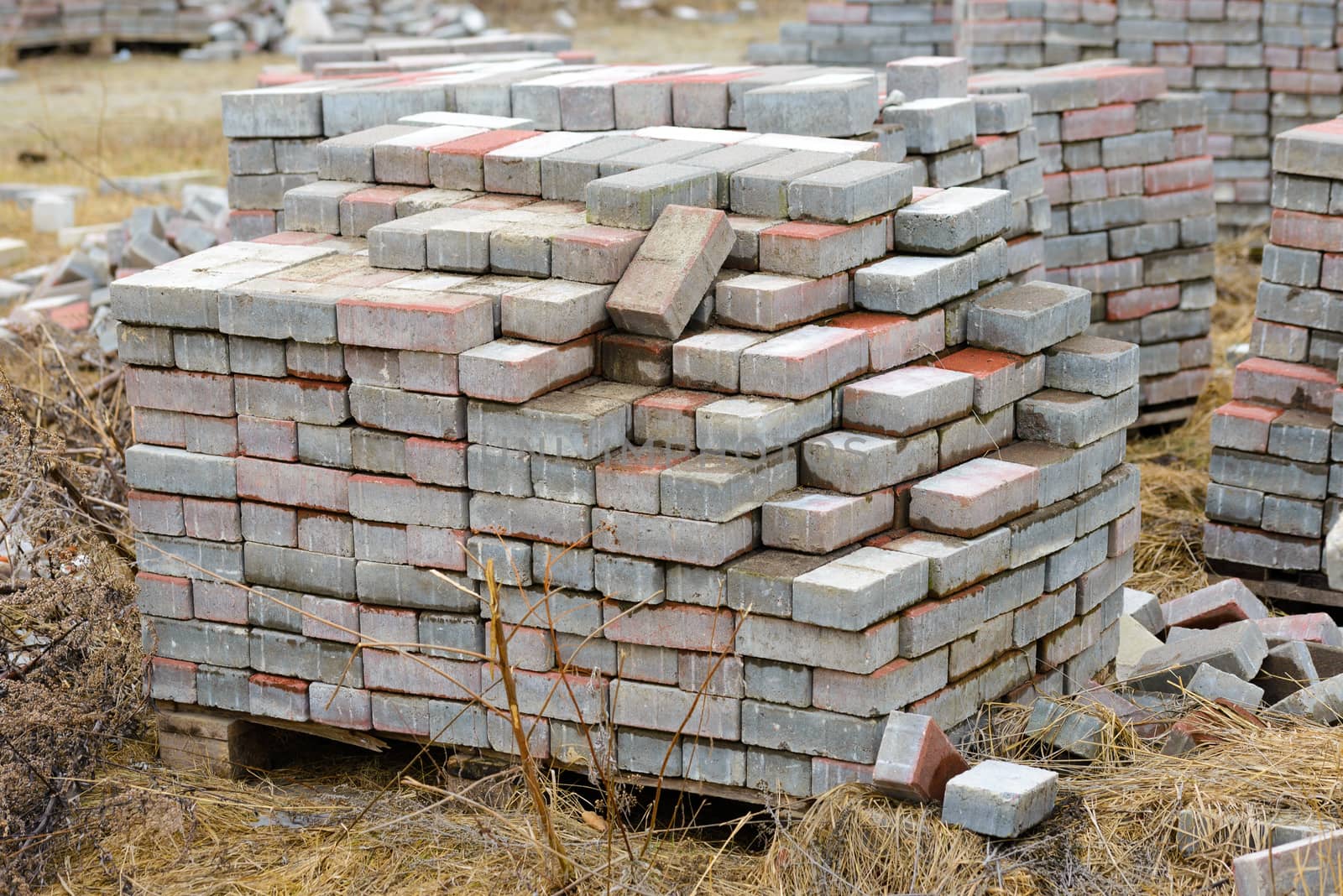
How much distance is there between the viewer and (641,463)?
511cm

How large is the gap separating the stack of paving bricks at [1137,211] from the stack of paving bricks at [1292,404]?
197 cm

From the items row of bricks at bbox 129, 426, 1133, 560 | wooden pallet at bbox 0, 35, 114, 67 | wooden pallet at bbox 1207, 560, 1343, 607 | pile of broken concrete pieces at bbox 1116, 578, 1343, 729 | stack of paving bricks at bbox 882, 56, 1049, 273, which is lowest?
wooden pallet at bbox 1207, 560, 1343, 607

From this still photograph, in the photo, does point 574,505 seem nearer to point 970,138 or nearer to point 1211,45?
point 970,138

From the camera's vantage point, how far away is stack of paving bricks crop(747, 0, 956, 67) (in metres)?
14.8

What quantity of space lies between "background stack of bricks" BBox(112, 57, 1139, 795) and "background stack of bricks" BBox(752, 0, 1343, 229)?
7.57 meters

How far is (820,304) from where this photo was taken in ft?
17.9

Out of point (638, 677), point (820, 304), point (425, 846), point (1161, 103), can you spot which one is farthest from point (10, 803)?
point (1161, 103)

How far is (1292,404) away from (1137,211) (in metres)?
2.37

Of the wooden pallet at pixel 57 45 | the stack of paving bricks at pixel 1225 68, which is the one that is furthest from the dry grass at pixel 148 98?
the stack of paving bricks at pixel 1225 68

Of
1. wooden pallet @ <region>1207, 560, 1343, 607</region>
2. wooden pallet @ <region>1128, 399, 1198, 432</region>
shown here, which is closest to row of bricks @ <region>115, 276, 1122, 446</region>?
wooden pallet @ <region>1207, 560, 1343, 607</region>

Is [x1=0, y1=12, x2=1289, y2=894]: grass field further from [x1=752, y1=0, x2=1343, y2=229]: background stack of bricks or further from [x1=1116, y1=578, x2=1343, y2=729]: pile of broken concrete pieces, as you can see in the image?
[x1=752, y1=0, x2=1343, y2=229]: background stack of bricks

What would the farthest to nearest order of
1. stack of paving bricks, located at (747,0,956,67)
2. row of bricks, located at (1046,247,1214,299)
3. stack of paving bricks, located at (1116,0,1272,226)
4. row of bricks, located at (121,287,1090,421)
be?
1. stack of paving bricks, located at (747,0,956,67)
2. stack of paving bricks, located at (1116,0,1272,226)
3. row of bricks, located at (1046,247,1214,299)
4. row of bricks, located at (121,287,1090,421)

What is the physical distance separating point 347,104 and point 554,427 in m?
2.85

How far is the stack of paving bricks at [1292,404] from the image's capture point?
698cm
